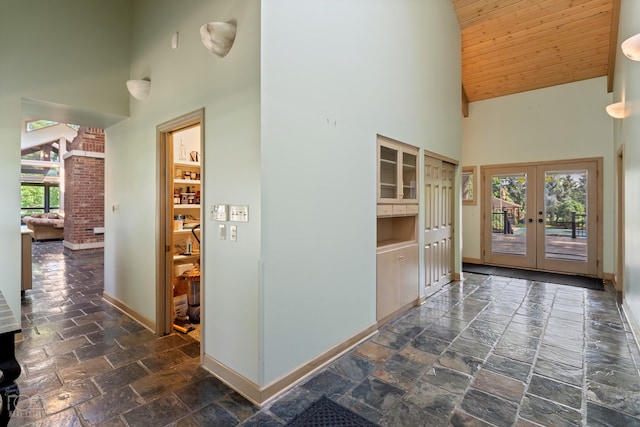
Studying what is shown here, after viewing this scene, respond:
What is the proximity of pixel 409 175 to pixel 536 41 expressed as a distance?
3716 mm

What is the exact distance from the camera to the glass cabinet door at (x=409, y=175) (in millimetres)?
3943

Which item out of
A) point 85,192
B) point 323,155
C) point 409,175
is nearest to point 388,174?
point 409,175

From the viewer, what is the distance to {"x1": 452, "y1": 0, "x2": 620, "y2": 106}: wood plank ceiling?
4801 millimetres

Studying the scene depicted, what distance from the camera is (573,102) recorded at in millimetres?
5828

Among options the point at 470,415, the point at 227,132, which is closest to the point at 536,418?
the point at 470,415

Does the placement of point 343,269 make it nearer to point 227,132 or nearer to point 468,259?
point 227,132

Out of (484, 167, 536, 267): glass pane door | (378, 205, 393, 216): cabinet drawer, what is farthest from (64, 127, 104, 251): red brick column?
(484, 167, 536, 267): glass pane door

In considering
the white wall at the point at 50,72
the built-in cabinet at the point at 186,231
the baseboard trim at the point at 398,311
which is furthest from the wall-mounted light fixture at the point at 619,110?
the white wall at the point at 50,72

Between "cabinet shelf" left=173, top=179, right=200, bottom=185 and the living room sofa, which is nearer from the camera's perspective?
"cabinet shelf" left=173, top=179, right=200, bottom=185

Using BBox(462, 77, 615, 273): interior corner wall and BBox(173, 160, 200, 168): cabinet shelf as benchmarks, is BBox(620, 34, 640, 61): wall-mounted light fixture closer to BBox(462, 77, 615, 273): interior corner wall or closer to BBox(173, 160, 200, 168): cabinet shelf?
BBox(462, 77, 615, 273): interior corner wall

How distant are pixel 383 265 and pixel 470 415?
1654 millimetres

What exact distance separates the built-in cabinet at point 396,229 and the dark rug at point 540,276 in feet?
8.95

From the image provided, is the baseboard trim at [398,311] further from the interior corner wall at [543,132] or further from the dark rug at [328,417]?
the interior corner wall at [543,132]

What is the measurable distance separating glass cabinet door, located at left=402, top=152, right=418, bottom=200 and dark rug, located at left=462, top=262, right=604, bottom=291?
305 cm
